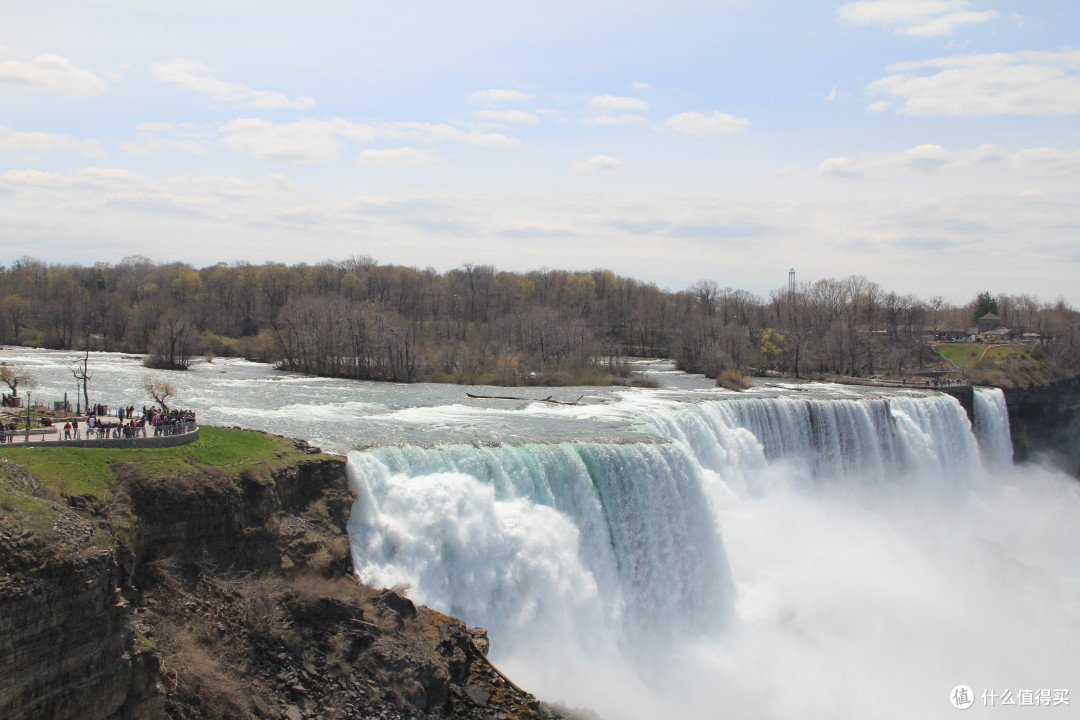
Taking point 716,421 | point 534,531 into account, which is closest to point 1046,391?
point 716,421

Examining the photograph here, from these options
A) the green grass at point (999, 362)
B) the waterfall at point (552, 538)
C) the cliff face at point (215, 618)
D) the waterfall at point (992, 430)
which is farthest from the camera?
the green grass at point (999, 362)

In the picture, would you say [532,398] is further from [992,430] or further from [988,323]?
[988,323]

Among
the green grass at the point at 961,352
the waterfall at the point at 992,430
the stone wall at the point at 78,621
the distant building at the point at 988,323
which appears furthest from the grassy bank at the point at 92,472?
the distant building at the point at 988,323

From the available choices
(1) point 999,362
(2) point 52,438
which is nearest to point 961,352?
(1) point 999,362

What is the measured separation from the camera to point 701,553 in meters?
21.3

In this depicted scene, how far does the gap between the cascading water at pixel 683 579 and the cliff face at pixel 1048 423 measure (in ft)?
56.0

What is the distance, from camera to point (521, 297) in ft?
319

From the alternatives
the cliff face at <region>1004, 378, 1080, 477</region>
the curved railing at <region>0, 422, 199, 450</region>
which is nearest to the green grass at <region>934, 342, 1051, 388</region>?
the cliff face at <region>1004, 378, 1080, 477</region>

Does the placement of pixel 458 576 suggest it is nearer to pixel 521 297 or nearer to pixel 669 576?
pixel 669 576

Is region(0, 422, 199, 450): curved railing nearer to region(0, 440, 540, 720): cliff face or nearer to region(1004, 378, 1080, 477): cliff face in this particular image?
region(0, 440, 540, 720): cliff face

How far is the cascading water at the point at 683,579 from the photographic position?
17.6 metres

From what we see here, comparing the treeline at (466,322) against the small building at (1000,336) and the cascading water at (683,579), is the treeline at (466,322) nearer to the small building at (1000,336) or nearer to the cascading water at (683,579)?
the small building at (1000,336)

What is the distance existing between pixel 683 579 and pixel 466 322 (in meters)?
60.2

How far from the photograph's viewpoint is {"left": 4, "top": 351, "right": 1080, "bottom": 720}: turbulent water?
17.8m
